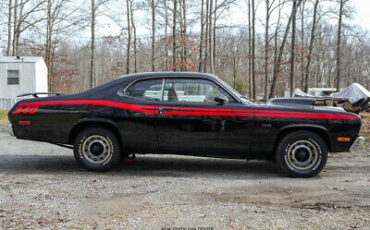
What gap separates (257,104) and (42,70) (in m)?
23.5

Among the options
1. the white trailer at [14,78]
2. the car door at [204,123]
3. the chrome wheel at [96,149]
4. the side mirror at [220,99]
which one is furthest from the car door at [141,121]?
the white trailer at [14,78]

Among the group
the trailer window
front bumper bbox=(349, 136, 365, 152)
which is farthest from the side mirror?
the trailer window

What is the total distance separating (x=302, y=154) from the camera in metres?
4.75

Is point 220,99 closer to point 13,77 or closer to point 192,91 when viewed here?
point 192,91

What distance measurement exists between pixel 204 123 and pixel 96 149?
A: 1.80 meters

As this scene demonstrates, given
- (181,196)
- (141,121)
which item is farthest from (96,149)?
(181,196)

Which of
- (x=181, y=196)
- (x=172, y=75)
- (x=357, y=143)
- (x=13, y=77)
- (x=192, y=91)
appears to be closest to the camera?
(x=181, y=196)

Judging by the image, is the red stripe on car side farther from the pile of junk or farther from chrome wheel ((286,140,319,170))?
the pile of junk

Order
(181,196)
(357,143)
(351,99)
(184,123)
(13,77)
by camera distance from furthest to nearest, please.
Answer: (13,77), (351,99), (184,123), (357,143), (181,196)

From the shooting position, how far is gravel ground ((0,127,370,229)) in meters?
2.99

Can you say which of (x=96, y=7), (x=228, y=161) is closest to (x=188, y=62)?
(x=96, y=7)

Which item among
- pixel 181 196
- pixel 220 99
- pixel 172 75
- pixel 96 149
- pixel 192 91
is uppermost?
pixel 172 75

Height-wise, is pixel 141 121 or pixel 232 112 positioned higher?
pixel 232 112

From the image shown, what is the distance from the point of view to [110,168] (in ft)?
16.6
